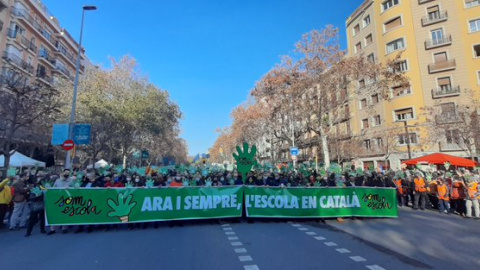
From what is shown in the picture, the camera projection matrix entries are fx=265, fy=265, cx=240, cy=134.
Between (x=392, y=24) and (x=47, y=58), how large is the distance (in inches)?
1851

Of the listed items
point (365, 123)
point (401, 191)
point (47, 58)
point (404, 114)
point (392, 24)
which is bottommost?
point (401, 191)

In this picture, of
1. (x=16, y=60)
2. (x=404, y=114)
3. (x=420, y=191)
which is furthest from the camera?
(x=404, y=114)

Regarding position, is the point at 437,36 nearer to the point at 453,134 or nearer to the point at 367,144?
the point at 367,144

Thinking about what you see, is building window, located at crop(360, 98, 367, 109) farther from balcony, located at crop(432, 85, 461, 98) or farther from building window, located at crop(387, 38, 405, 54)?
balcony, located at crop(432, 85, 461, 98)

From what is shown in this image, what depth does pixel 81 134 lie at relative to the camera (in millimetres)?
15391

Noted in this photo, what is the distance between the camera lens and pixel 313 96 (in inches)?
886

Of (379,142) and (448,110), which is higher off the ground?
(448,110)

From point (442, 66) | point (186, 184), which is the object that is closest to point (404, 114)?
point (442, 66)

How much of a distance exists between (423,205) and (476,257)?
24.7 feet

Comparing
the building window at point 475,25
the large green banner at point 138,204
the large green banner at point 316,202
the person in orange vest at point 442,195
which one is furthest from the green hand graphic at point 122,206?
the building window at point 475,25

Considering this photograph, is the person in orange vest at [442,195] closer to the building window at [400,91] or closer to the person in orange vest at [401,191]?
the person in orange vest at [401,191]

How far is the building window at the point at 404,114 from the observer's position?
31641 mm

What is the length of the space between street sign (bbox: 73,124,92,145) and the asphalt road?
26.4 feet

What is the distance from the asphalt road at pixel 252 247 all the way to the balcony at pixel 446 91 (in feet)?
87.1
